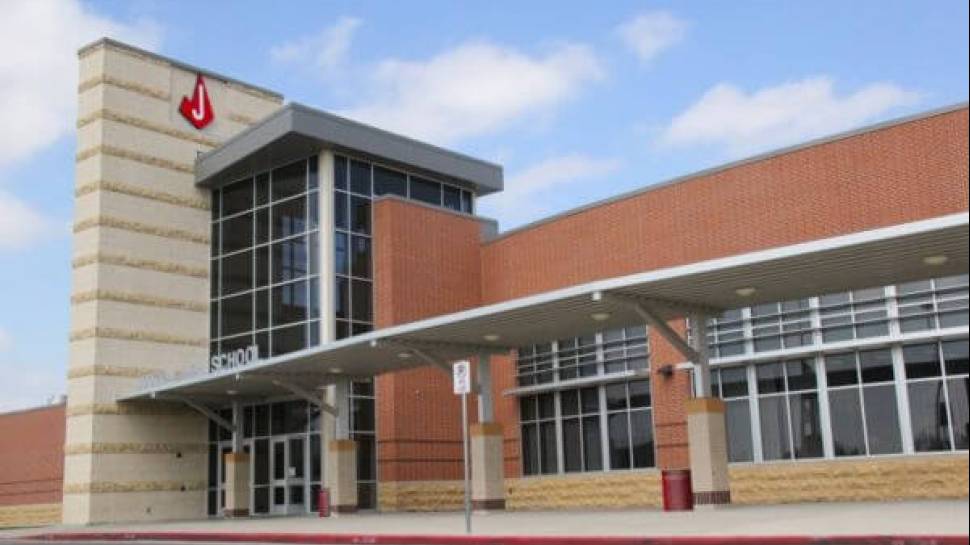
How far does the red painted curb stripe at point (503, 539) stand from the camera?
13.3 m

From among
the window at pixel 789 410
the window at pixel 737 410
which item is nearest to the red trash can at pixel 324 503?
the window at pixel 737 410

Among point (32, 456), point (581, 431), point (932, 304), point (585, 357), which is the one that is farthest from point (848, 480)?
point (32, 456)

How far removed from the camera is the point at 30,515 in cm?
4356

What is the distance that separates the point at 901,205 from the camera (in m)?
26.4

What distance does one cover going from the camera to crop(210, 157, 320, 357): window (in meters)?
35.8

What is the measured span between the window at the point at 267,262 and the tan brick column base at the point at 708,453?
15608 millimetres

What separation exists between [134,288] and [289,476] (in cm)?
848

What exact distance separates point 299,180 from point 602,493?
46.6 feet

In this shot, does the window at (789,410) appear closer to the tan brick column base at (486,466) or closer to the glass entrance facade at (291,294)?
the tan brick column base at (486,466)

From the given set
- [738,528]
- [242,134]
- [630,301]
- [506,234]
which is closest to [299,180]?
[242,134]

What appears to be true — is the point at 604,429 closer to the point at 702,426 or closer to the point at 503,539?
the point at 702,426

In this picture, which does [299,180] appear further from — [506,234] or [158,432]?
[158,432]

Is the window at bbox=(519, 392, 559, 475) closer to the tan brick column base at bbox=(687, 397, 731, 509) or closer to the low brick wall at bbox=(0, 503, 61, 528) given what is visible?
the tan brick column base at bbox=(687, 397, 731, 509)

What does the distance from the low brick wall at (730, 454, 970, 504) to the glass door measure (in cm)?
1364
